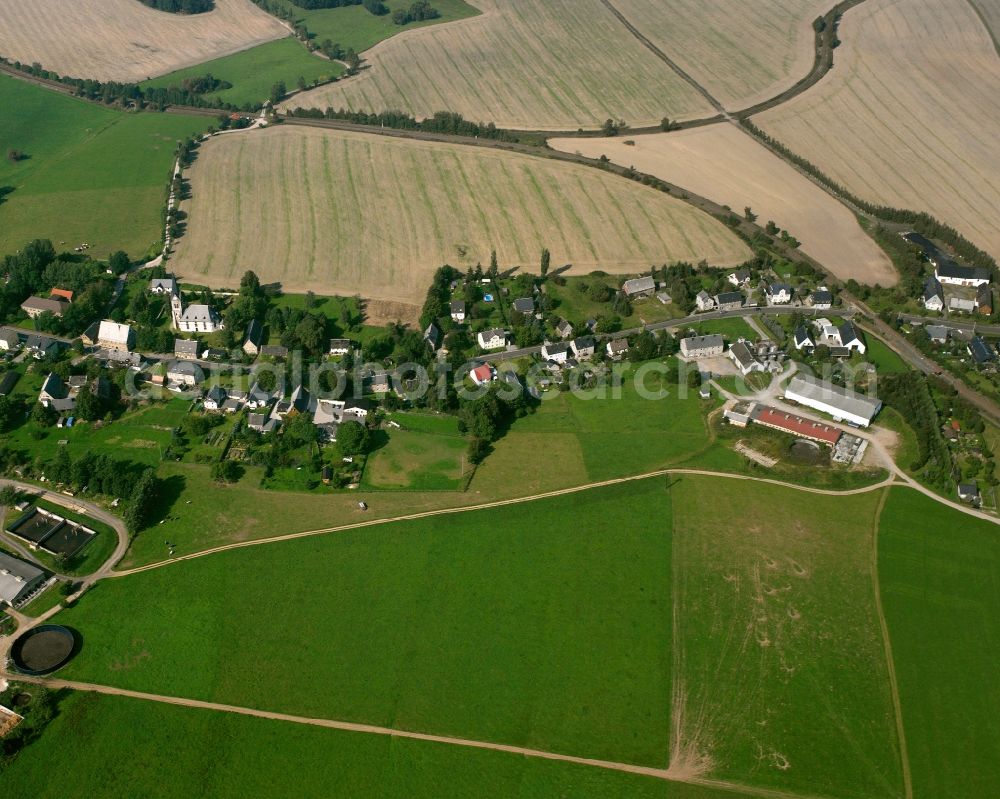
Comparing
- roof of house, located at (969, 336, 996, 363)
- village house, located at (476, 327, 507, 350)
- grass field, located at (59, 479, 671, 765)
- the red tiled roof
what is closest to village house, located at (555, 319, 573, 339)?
village house, located at (476, 327, 507, 350)

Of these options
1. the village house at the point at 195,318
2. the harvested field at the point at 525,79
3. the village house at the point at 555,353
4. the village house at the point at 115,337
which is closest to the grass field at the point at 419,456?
the village house at the point at 555,353

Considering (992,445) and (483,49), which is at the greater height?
(483,49)

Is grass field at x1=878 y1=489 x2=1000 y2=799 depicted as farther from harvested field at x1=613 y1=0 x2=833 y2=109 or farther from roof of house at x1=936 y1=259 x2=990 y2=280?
harvested field at x1=613 y1=0 x2=833 y2=109

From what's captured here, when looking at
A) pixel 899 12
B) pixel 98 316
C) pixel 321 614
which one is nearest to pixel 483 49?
pixel 899 12

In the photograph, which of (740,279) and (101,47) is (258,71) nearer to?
(101,47)

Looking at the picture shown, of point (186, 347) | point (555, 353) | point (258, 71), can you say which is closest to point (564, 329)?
point (555, 353)

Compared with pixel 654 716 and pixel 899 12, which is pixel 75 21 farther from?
pixel 654 716
